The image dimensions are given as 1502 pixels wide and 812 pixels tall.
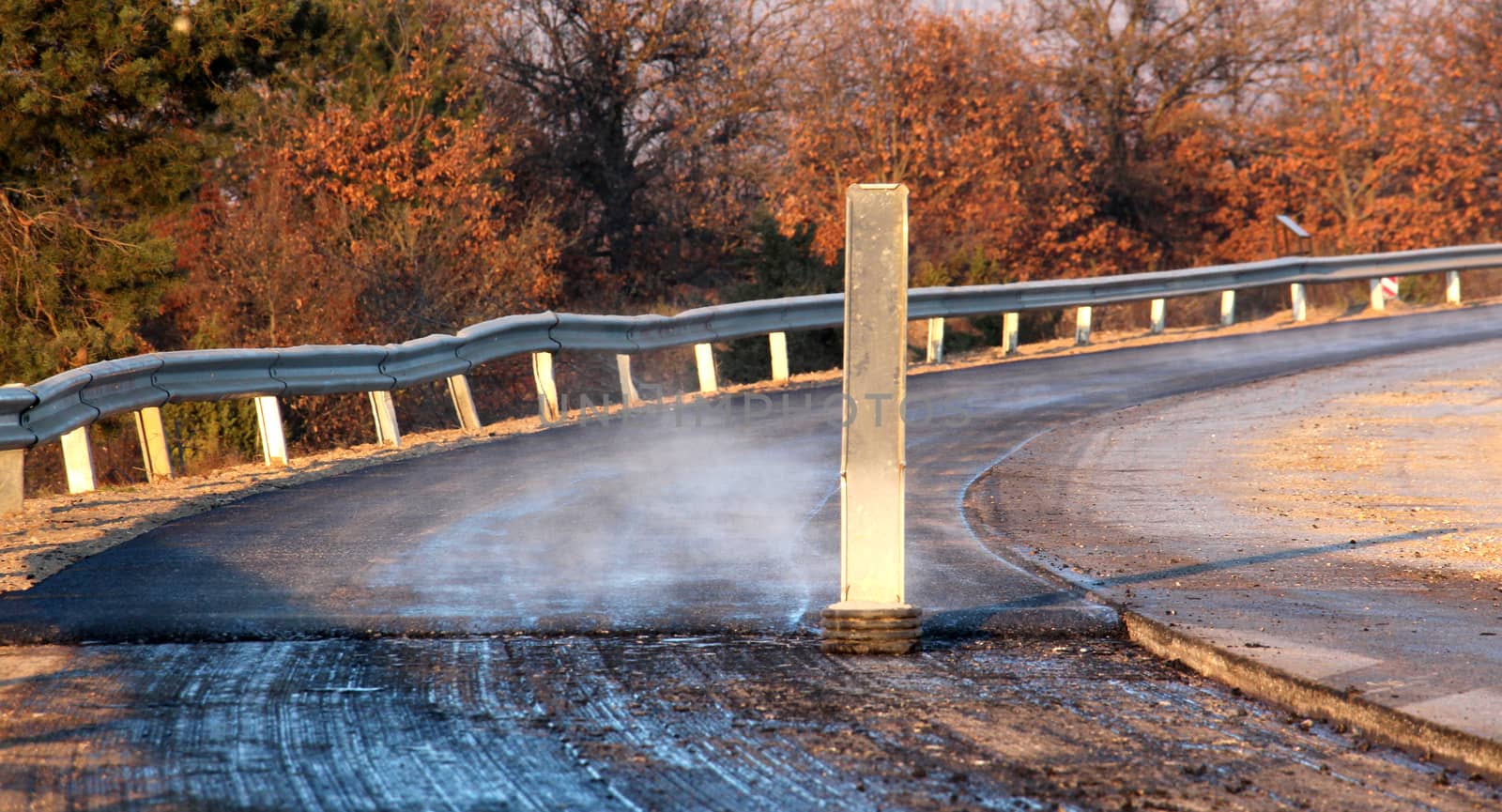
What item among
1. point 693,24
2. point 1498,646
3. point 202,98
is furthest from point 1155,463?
point 693,24

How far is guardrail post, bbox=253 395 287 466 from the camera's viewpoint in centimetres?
1299

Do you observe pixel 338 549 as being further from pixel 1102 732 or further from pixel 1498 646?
pixel 1498 646

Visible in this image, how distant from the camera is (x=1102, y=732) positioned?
5016 millimetres

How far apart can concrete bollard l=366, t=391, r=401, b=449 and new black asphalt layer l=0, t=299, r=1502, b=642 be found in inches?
42.1

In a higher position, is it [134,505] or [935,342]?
[134,505]

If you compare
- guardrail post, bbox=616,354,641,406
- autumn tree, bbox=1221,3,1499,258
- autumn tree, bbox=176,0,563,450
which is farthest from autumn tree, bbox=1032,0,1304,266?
guardrail post, bbox=616,354,641,406

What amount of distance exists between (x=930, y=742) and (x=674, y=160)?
121 ft

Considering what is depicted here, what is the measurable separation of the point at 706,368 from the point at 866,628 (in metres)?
12.4

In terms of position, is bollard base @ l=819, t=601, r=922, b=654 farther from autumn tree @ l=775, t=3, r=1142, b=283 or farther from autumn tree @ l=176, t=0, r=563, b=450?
autumn tree @ l=775, t=3, r=1142, b=283

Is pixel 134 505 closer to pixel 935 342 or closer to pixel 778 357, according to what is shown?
pixel 778 357

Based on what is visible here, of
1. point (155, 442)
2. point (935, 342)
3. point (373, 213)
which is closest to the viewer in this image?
point (155, 442)

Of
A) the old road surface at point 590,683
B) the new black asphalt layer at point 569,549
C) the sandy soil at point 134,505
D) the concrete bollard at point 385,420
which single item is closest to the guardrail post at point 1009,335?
the new black asphalt layer at point 569,549

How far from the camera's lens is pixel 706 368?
18.4 metres

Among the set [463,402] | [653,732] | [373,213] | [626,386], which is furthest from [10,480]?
[373,213]
